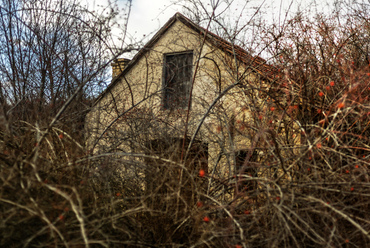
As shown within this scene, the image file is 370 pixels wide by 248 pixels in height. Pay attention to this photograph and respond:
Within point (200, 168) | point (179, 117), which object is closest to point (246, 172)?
point (200, 168)

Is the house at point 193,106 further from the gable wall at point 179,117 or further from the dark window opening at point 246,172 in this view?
the dark window opening at point 246,172

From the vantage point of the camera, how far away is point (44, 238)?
313 cm

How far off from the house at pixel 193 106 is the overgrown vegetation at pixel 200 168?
108 millimetres

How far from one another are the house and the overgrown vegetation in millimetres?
108

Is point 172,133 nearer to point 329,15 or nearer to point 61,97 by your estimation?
point 61,97

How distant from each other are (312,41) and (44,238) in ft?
24.6

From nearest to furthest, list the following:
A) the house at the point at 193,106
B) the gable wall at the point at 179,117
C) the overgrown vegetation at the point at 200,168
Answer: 1. the overgrown vegetation at the point at 200,168
2. the house at the point at 193,106
3. the gable wall at the point at 179,117

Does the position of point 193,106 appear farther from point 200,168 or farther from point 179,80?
point 200,168

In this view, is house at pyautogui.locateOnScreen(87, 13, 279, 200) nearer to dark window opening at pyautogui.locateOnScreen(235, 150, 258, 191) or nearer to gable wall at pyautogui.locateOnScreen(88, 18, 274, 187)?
gable wall at pyautogui.locateOnScreen(88, 18, 274, 187)

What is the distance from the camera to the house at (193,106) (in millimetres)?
→ 4961

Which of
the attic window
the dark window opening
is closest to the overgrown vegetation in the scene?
the dark window opening

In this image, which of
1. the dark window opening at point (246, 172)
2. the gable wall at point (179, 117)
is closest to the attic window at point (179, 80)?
the gable wall at point (179, 117)

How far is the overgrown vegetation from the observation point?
2883mm

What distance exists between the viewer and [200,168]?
13.4 feet
